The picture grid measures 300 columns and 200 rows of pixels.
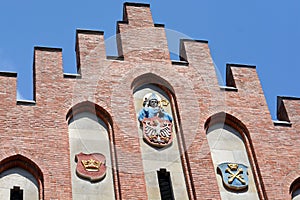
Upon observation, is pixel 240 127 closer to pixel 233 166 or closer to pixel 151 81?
pixel 233 166

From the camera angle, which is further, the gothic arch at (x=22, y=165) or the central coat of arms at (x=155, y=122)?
the central coat of arms at (x=155, y=122)

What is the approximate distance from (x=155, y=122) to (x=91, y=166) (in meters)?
1.82

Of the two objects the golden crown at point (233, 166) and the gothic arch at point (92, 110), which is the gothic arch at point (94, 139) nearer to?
the gothic arch at point (92, 110)

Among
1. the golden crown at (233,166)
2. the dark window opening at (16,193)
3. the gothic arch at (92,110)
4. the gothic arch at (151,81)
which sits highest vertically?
the gothic arch at (151,81)

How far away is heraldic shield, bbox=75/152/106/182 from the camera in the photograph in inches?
661

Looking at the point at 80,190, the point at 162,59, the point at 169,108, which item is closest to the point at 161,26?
the point at 162,59

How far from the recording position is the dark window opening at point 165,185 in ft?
55.1

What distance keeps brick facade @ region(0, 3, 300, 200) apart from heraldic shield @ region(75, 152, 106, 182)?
25 cm

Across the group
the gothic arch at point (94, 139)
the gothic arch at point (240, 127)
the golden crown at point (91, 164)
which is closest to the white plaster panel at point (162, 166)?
the gothic arch at point (94, 139)

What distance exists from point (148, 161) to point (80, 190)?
1.53m

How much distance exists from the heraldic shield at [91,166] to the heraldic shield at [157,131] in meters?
1.06

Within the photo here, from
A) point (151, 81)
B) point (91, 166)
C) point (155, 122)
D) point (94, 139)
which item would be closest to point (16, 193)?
point (91, 166)

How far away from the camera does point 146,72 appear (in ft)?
63.0

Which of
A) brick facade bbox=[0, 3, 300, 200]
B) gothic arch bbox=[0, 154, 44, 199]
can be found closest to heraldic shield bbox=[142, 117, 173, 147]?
brick facade bbox=[0, 3, 300, 200]
